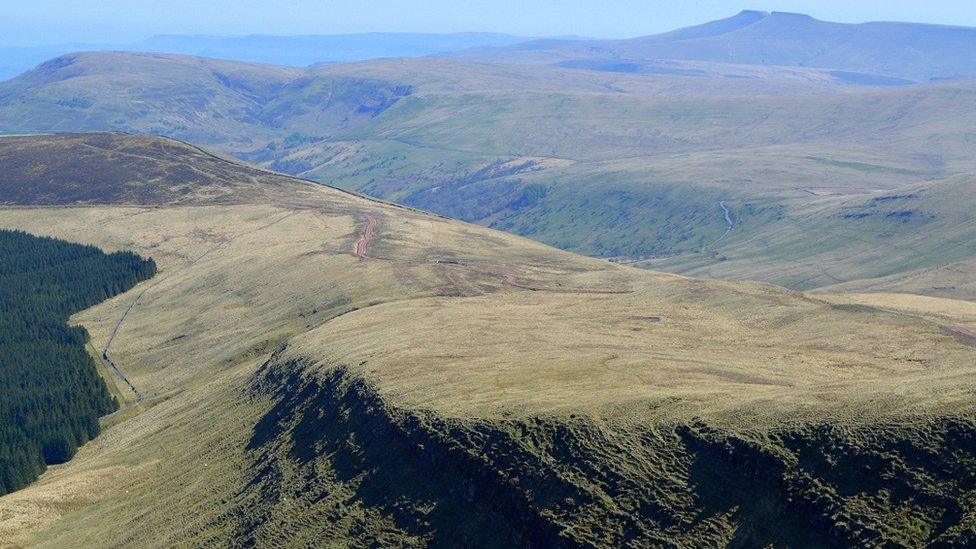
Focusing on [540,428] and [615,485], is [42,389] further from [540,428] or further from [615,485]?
[615,485]

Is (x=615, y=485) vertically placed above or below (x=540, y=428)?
below

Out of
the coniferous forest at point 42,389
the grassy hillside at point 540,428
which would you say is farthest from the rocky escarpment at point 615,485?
the coniferous forest at point 42,389

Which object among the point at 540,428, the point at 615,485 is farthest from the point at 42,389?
the point at 615,485

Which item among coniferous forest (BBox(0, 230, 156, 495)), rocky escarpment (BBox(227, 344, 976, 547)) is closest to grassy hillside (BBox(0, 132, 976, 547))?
rocky escarpment (BBox(227, 344, 976, 547))

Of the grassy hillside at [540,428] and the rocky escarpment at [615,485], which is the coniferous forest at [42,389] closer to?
the grassy hillside at [540,428]

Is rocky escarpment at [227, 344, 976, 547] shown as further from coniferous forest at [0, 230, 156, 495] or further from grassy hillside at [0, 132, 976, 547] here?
coniferous forest at [0, 230, 156, 495]

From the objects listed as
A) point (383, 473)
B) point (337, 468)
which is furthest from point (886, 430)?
point (337, 468)

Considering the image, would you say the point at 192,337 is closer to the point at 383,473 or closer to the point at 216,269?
the point at 216,269
